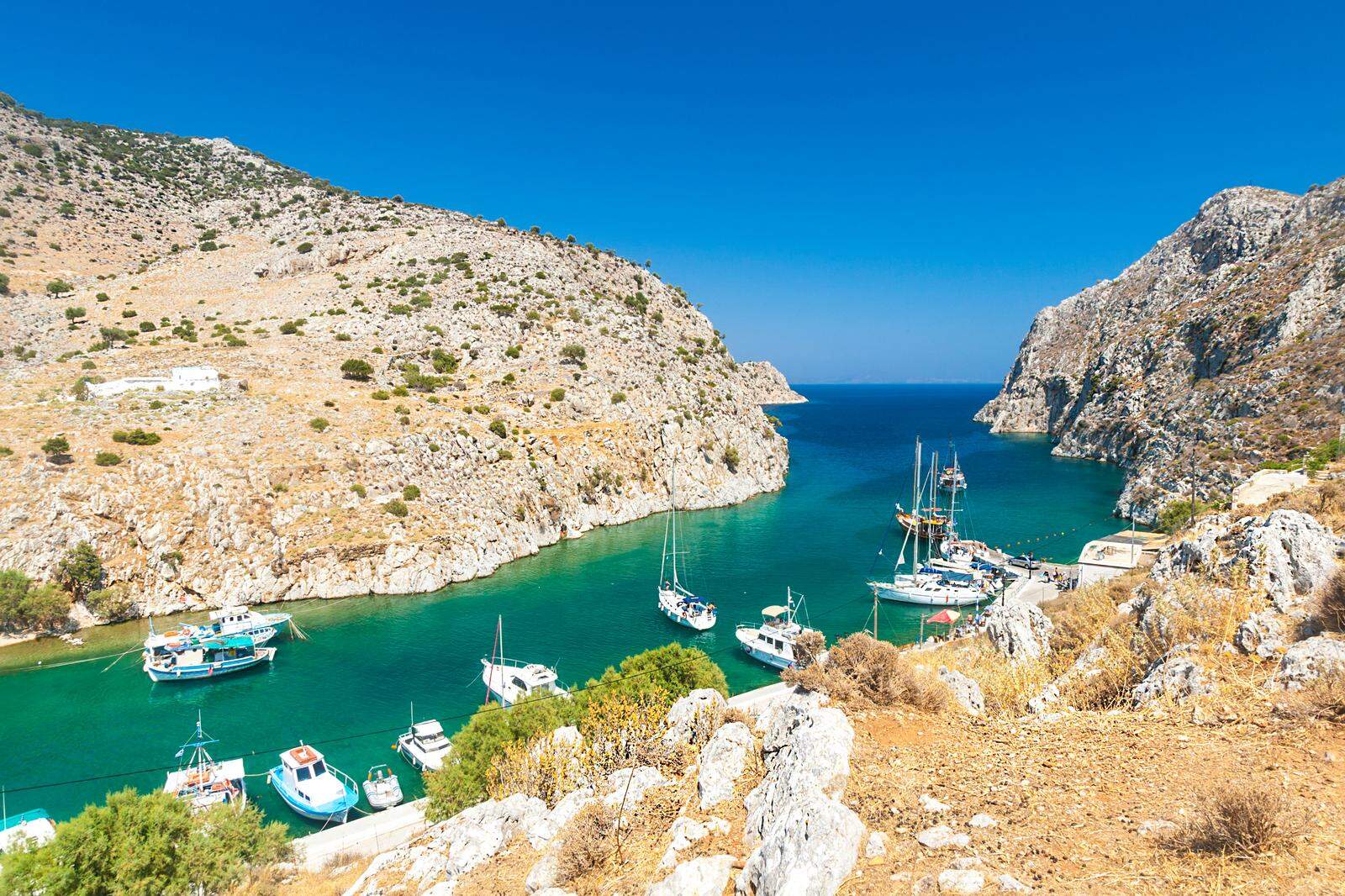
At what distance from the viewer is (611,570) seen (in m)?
48.3

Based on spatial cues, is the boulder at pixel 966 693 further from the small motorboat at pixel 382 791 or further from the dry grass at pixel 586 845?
the small motorboat at pixel 382 791

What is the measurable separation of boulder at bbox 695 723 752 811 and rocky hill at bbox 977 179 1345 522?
58298 millimetres

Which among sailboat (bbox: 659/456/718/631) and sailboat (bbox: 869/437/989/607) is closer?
sailboat (bbox: 659/456/718/631)

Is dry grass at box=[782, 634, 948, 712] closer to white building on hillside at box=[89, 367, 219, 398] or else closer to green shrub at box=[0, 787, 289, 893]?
green shrub at box=[0, 787, 289, 893]

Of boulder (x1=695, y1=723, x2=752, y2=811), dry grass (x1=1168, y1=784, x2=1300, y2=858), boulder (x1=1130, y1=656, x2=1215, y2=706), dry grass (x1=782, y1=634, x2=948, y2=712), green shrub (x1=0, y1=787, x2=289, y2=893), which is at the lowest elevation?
green shrub (x1=0, y1=787, x2=289, y2=893)

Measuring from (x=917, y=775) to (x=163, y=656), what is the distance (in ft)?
125

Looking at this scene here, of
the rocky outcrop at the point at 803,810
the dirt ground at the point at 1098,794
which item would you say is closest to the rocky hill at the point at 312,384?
the rocky outcrop at the point at 803,810

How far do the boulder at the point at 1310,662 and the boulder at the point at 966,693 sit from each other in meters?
4.17

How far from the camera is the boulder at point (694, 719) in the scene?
43.8ft

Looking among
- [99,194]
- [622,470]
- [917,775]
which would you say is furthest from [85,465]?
[99,194]

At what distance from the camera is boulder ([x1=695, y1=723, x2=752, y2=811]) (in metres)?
10.3

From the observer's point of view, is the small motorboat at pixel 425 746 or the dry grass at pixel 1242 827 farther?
the small motorboat at pixel 425 746

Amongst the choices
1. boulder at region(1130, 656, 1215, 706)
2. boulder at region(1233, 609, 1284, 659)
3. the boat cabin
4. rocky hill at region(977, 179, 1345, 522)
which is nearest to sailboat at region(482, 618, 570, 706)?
the boat cabin

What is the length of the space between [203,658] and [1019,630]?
37562 mm
